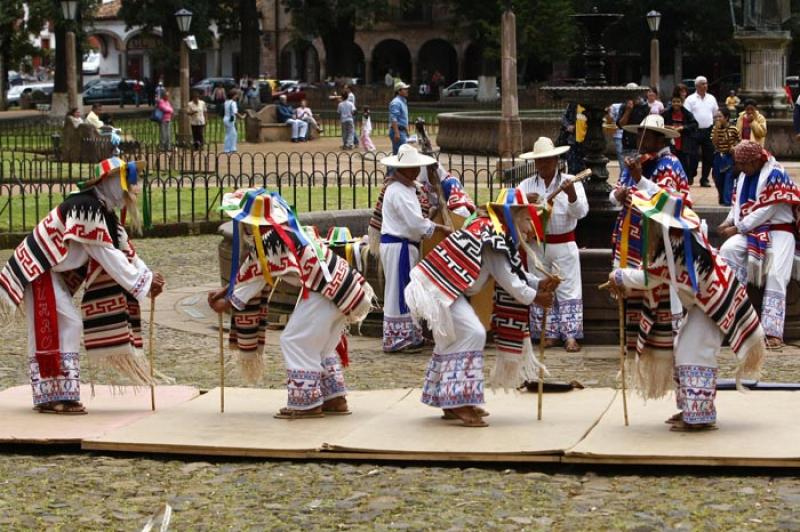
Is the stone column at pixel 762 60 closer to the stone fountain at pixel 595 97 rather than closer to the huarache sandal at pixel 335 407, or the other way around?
the stone fountain at pixel 595 97

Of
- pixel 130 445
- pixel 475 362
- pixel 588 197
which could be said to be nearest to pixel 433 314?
pixel 475 362

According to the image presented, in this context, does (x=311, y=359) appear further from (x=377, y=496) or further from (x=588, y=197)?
(x=588, y=197)

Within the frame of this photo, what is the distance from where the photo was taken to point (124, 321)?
10242 mm

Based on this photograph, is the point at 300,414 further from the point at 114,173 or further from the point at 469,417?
the point at 114,173

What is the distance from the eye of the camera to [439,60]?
81562 mm

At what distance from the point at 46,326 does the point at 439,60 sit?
7235 centimetres

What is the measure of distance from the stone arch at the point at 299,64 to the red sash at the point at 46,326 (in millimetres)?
74500

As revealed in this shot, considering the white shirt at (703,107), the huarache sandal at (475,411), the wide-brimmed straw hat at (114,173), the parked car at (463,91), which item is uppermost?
the parked car at (463,91)

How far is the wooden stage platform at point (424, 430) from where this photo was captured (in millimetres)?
8727

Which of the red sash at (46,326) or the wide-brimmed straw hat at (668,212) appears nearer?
the wide-brimmed straw hat at (668,212)

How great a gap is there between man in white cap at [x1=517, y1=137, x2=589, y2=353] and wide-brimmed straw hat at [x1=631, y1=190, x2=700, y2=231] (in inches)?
132

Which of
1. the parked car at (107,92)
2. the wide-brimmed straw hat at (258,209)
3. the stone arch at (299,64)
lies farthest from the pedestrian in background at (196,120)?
the stone arch at (299,64)

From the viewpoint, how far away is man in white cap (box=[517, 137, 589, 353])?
12648 millimetres

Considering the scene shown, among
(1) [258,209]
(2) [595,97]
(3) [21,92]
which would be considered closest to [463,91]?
(3) [21,92]
